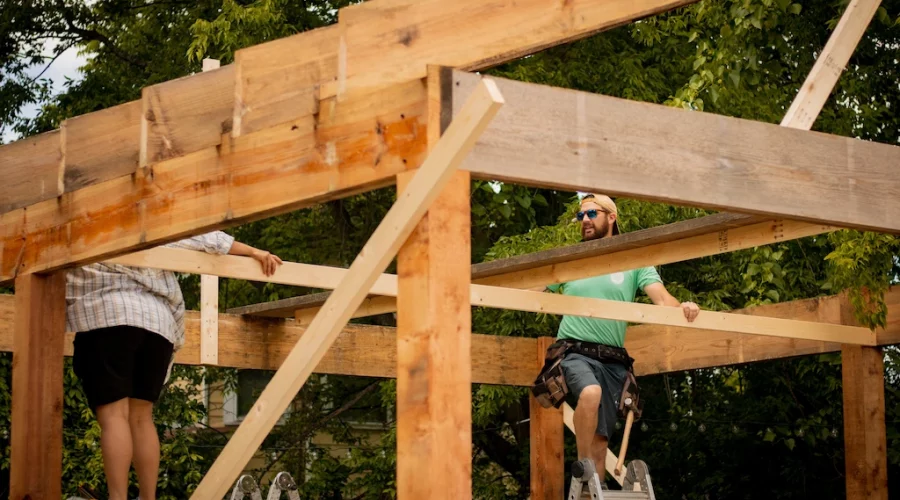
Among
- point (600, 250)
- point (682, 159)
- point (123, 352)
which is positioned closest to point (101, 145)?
point (123, 352)

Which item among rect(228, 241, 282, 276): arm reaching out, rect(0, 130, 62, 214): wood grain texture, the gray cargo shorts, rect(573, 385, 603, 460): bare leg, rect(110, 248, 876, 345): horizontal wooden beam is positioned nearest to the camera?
rect(0, 130, 62, 214): wood grain texture

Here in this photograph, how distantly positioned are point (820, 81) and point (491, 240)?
862 cm

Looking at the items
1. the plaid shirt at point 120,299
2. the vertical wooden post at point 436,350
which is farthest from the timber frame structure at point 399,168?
the plaid shirt at point 120,299

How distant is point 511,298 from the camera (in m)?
6.51

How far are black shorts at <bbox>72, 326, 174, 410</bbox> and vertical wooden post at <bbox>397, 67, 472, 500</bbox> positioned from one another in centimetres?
183

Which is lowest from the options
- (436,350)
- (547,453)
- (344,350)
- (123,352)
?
(547,453)

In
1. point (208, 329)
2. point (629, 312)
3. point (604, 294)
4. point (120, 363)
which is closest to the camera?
point (120, 363)

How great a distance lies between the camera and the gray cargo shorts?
6.71 meters

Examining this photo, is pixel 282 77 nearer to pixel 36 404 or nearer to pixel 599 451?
pixel 36 404

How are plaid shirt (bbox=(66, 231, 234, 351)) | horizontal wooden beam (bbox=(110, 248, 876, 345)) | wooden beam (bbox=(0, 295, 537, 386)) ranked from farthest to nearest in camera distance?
wooden beam (bbox=(0, 295, 537, 386)) < horizontal wooden beam (bbox=(110, 248, 876, 345)) < plaid shirt (bbox=(66, 231, 234, 351))

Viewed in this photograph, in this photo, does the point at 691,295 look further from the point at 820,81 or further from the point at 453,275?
the point at 453,275

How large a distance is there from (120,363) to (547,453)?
398cm

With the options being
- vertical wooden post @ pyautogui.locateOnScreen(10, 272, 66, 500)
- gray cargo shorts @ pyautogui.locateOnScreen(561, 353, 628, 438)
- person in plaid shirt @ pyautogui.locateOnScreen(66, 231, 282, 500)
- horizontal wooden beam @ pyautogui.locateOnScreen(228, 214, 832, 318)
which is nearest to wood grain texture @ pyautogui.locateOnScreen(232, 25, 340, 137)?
vertical wooden post @ pyautogui.locateOnScreen(10, 272, 66, 500)

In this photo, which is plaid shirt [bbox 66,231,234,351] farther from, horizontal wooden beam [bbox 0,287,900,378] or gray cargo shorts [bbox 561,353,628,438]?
horizontal wooden beam [bbox 0,287,900,378]
